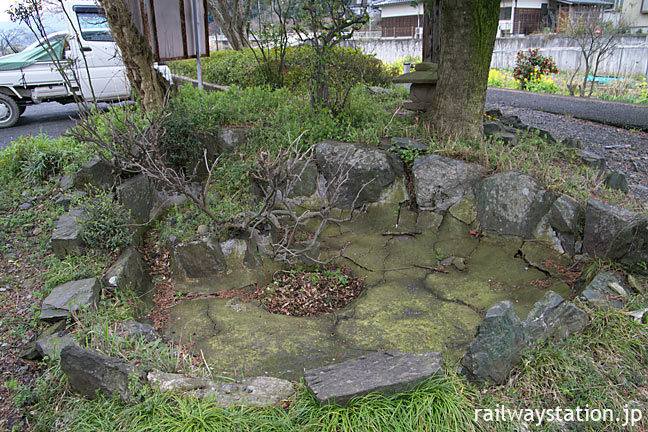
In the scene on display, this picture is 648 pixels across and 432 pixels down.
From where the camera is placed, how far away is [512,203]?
4.30 m

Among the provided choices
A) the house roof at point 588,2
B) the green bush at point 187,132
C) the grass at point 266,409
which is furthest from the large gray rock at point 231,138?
the house roof at point 588,2

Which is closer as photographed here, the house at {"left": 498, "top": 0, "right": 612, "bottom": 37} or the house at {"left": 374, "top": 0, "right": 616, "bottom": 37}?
the house at {"left": 374, "top": 0, "right": 616, "bottom": 37}

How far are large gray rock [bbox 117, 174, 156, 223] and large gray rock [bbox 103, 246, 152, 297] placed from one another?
1.96 ft

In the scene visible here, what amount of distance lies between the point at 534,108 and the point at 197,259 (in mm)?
8221

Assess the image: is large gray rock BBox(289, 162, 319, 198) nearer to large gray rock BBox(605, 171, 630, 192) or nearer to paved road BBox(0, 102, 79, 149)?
large gray rock BBox(605, 171, 630, 192)

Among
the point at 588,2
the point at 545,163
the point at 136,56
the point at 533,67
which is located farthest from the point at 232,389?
the point at 588,2

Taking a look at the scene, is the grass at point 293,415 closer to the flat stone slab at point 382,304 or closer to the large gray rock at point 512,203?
the flat stone slab at point 382,304

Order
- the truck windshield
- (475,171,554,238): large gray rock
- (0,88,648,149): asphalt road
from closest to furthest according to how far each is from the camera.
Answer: (475,171,554,238): large gray rock < (0,88,648,149): asphalt road < the truck windshield

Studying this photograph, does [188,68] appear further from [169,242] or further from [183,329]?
[183,329]

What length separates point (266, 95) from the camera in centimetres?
618

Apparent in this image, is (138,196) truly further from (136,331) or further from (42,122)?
(42,122)

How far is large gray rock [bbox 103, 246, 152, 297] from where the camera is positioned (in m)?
3.65

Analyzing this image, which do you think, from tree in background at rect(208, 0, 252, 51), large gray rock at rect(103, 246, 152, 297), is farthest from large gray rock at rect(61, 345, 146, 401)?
tree in background at rect(208, 0, 252, 51)

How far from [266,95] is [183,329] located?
3713mm
